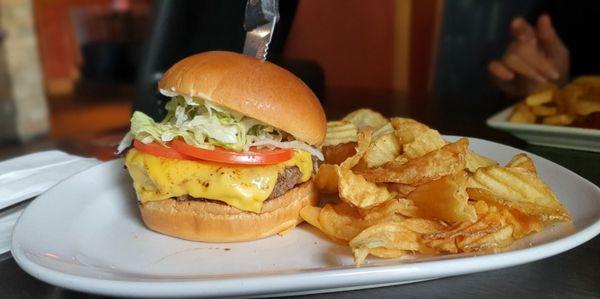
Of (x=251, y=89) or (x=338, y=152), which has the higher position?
(x=251, y=89)

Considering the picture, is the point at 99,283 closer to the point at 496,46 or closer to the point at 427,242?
the point at 427,242

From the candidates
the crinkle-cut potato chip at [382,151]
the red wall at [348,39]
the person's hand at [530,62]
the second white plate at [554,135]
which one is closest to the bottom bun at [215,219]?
the crinkle-cut potato chip at [382,151]

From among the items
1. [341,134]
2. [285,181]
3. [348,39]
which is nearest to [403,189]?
[285,181]

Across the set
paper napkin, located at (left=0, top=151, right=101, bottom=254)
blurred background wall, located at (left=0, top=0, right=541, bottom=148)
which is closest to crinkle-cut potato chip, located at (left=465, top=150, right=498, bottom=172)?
paper napkin, located at (left=0, top=151, right=101, bottom=254)

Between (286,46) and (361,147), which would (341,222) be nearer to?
(361,147)

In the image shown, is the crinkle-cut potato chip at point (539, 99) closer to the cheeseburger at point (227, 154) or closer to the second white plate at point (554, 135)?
the second white plate at point (554, 135)

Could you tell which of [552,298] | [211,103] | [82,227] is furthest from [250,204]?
[552,298]
